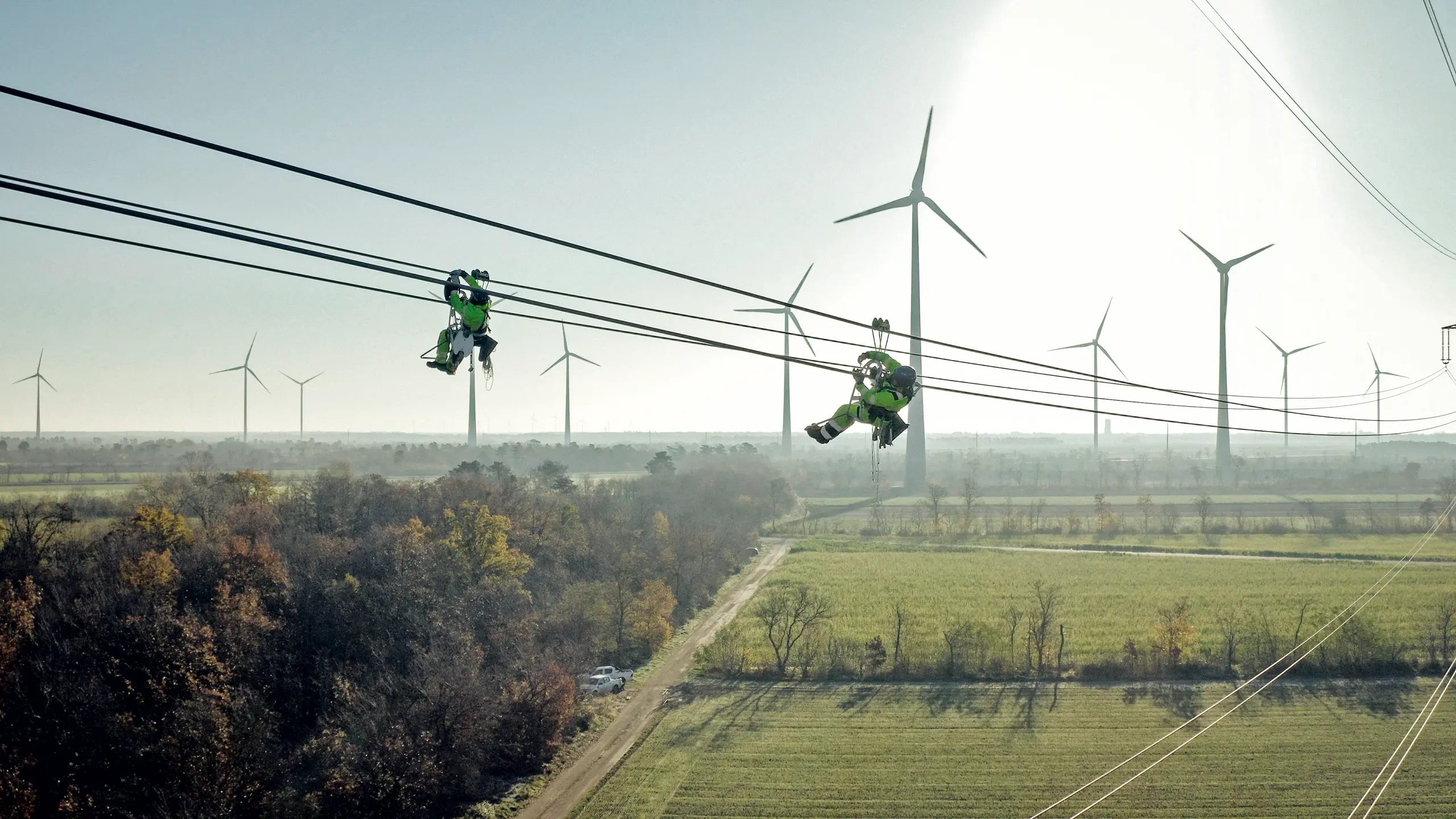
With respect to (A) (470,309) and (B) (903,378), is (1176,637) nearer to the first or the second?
(B) (903,378)

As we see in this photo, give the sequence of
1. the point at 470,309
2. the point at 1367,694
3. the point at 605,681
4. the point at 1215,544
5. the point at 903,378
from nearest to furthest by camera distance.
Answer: the point at 470,309, the point at 903,378, the point at 1367,694, the point at 605,681, the point at 1215,544

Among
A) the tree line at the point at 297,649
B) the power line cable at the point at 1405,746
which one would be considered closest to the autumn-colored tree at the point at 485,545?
the tree line at the point at 297,649

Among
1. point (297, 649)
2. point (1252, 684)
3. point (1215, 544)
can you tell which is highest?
point (297, 649)

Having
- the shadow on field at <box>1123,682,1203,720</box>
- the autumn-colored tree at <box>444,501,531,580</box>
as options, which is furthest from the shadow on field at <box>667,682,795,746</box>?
the shadow on field at <box>1123,682,1203,720</box>

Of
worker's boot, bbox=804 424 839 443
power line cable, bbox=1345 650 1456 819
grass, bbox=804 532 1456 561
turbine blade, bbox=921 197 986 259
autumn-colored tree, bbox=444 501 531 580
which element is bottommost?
power line cable, bbox=1345 650 1456 819

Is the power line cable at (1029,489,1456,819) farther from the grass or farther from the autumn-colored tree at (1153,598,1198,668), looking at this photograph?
the grass

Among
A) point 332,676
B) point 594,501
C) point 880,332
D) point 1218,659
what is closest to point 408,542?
point 332,676

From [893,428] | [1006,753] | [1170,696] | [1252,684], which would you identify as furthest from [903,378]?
[1252,684]
